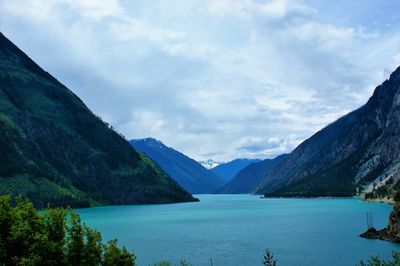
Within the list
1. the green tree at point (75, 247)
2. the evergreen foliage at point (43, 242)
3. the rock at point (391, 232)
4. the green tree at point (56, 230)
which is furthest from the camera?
the rock at point (391, 232)

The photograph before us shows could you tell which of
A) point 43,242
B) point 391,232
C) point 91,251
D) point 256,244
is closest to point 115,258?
point 91,251

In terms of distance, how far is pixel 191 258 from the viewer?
104 metres

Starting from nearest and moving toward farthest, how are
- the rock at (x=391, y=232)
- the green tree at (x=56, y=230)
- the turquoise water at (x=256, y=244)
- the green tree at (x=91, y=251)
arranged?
the green tree at (x=56, y=230) → the green tree at (x=91, y=251) → the turquoise water at (x=256, y=244) → the rock at (x=391, y=232)

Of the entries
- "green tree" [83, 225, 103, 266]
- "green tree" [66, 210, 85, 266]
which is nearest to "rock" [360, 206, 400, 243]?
"green tree" [83, 225, 103, 266]

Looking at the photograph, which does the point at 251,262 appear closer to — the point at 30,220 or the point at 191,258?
the point at 191,258

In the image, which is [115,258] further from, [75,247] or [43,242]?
[43,242]

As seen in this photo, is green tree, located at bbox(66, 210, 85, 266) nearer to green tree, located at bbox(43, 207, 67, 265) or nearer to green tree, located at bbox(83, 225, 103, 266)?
green tree, located at bbox(83, 225, 103, 266)

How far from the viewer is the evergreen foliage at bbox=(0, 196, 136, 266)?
48062 mm

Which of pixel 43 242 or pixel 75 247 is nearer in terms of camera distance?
pixel 43 242

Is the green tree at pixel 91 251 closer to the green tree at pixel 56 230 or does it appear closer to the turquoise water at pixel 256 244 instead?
the green tree at pixel 56 230

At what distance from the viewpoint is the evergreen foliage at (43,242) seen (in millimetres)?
48062

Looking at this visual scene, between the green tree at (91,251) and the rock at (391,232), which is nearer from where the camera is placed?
the green tree at (91,251)

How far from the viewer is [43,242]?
4859cm

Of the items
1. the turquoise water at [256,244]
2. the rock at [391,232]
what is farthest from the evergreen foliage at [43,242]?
the rock at [391,232]
